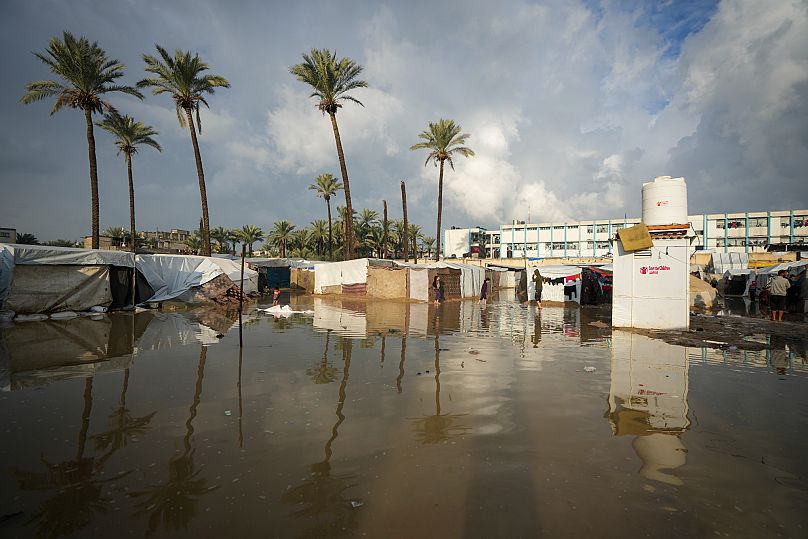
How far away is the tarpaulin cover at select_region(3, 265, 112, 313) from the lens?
12.6m

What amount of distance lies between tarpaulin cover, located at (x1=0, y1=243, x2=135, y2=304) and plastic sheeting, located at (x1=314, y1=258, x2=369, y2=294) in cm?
1136

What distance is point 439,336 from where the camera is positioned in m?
10.2

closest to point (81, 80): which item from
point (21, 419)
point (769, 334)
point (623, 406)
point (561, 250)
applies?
point (21, 419)

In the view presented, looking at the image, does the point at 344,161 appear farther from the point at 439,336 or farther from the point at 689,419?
the point at 689,419

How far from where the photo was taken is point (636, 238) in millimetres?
10375

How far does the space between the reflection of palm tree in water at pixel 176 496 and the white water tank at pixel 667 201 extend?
1172 centimetres

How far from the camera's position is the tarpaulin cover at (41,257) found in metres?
12.3

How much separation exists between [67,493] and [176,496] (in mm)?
869

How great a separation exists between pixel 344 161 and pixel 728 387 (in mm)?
25081

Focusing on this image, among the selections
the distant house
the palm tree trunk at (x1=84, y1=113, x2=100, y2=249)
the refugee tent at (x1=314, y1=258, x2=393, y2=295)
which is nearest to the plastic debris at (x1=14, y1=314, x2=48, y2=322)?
the palm tree trunk at (x1=84, y1=113, x2=100, y2=249)

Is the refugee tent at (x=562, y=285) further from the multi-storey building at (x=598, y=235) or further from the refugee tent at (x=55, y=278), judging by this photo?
the multi-storey building at (x=598, y=235)

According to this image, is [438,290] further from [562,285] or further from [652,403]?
[652,403]

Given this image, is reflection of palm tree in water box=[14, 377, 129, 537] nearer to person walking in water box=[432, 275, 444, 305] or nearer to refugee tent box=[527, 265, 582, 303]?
person walking in water box=[432, 275, 444, 305]

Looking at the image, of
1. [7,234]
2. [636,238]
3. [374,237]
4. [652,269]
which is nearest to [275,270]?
[7,234]
